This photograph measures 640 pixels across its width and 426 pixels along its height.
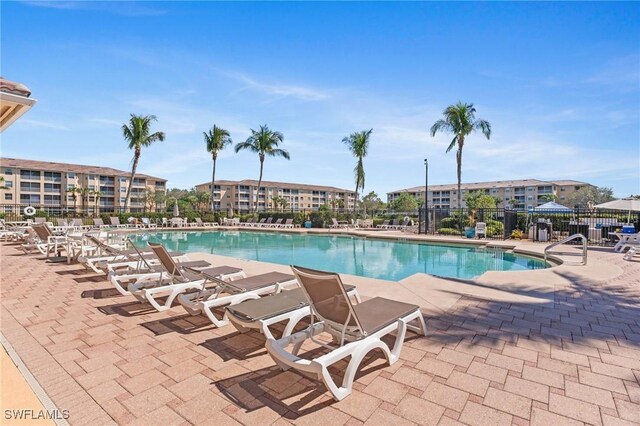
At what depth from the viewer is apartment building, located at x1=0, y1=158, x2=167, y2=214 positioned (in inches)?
2002

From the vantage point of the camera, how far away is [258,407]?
214 centimetres

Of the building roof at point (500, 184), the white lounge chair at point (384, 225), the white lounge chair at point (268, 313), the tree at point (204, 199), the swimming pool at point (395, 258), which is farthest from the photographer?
the building roof at point (500, 184)

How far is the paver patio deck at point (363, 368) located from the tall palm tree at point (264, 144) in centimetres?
2725

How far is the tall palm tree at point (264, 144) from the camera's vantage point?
3088 cm

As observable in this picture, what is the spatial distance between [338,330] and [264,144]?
97.6 feet

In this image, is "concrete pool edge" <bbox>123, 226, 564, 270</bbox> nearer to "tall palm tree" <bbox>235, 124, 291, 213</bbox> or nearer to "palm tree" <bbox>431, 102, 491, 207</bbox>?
"palm tree" <bbox>431, 102, 491, 207</bbox>

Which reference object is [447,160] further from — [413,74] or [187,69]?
[187,69]

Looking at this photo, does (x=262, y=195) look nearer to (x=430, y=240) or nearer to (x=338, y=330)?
(x=430, y=240)

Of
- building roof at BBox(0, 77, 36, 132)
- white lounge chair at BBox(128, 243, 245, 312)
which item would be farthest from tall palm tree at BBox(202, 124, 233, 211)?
building roof at BBox(0, 77, 36, 132)

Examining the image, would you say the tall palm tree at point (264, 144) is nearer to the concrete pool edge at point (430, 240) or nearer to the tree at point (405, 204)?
the concrete pool edge at point (430, 240)

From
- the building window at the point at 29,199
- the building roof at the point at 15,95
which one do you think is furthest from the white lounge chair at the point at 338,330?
the building window at the point at 29,199

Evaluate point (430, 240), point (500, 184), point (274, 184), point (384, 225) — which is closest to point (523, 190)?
point (500, 184)

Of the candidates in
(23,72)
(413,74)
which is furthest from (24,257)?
(413,74)

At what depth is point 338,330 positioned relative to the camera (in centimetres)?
274
